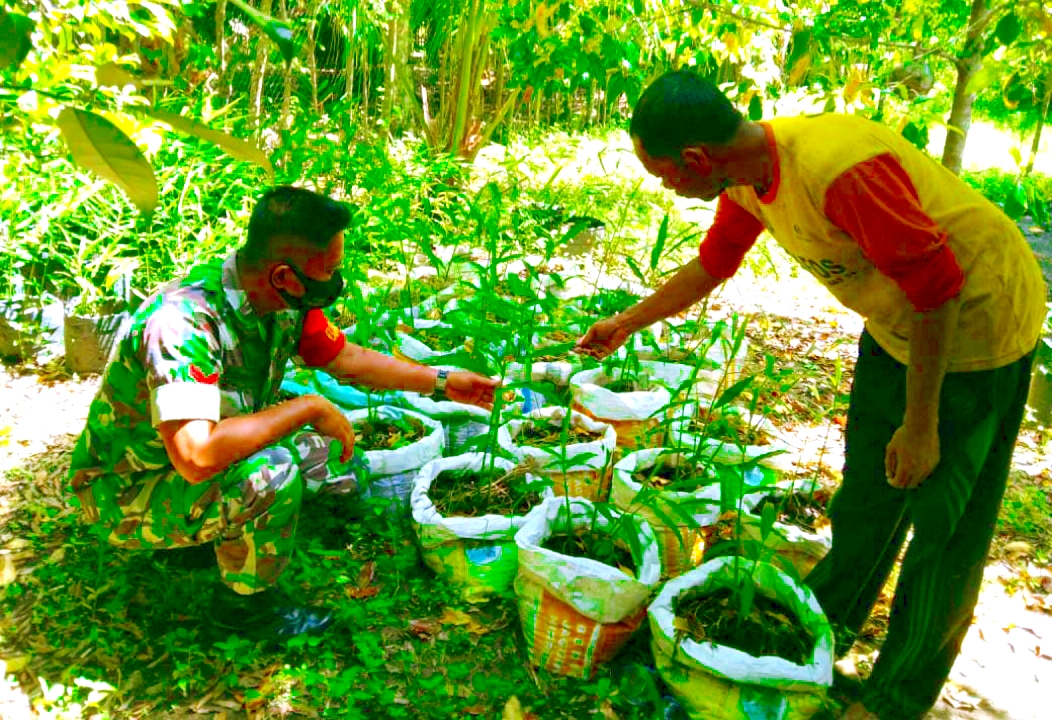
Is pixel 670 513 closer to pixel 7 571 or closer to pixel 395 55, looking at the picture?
pixel 7 571

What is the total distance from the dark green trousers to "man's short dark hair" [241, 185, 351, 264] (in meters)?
1.18

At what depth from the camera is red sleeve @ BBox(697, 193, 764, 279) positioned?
6.40 feet

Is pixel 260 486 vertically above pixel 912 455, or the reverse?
pixel 912 455

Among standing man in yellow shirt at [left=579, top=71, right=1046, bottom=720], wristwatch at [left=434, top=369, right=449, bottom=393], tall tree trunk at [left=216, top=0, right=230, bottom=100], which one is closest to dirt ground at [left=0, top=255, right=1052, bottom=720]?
standing man in yellow shirt at [left=579, top=71, right=1046, bottom=720]

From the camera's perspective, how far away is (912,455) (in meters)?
1.58

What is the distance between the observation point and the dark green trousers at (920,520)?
5.35 feet

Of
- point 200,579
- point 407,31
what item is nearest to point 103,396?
point 200,579

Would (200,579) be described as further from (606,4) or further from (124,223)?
(606,4)

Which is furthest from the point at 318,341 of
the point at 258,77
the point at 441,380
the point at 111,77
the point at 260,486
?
the point at 258,77

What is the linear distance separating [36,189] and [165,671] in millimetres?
2422

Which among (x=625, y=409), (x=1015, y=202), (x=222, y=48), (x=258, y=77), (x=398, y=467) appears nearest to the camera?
(x=1015, y=202)

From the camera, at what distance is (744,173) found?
1.57 metres

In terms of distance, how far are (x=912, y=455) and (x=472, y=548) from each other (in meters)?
1.07

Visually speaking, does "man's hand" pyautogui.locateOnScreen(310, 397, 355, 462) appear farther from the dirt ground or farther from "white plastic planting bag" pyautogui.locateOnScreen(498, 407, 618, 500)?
the dirt ground
